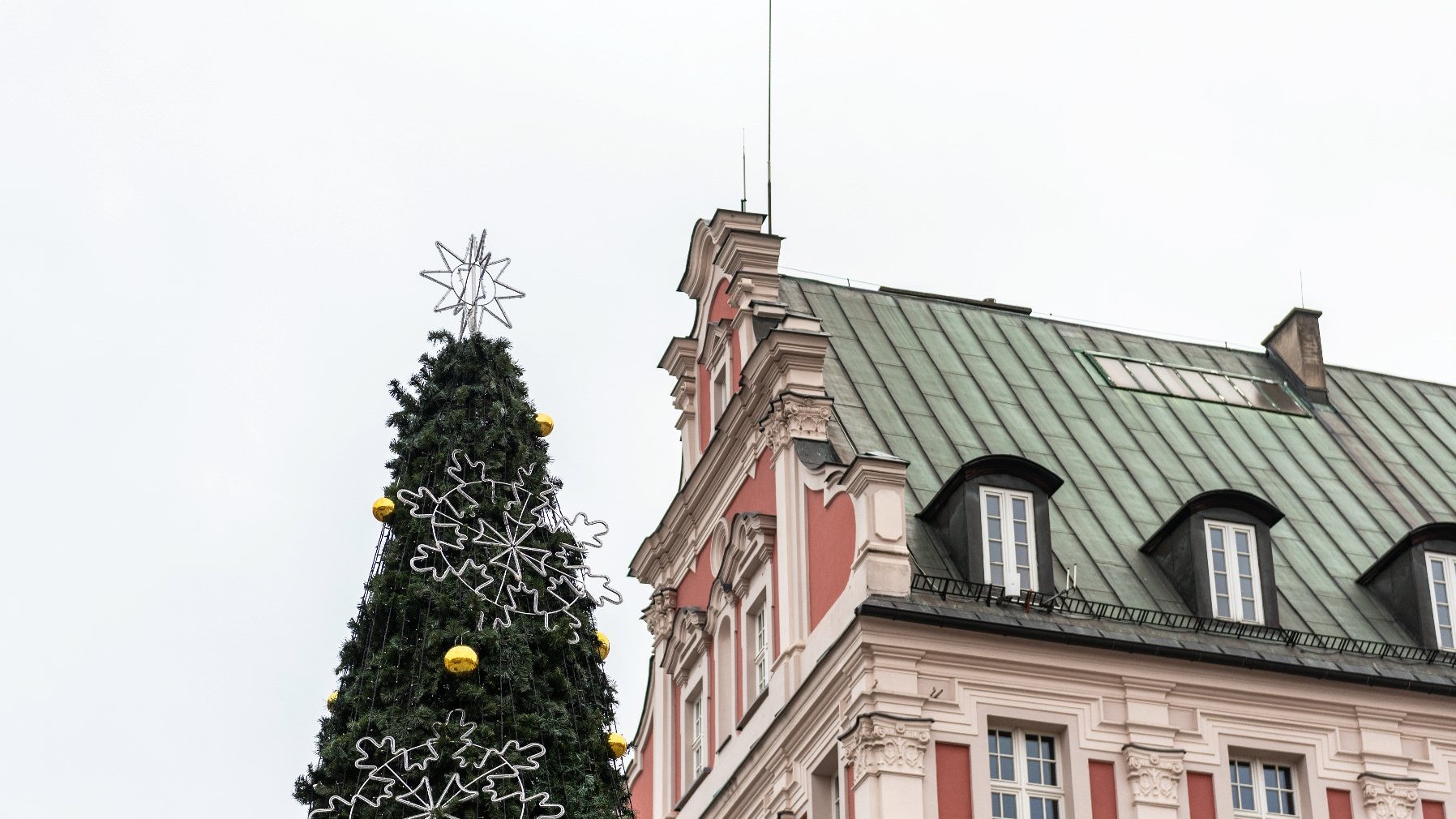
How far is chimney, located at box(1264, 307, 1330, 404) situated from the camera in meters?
38.3

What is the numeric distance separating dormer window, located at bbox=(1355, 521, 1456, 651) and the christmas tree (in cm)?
1269

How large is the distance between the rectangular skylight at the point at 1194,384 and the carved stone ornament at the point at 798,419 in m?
7.01

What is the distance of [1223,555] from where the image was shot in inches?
1184

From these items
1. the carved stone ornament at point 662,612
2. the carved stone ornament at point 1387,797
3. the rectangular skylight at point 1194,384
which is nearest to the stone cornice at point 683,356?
the carved stone ornament at point 662,612

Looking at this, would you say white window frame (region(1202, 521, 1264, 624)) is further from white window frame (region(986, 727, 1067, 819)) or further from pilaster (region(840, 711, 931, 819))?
pilaster (region(840, 711, 931, 819))

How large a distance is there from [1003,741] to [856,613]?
2.56 metres

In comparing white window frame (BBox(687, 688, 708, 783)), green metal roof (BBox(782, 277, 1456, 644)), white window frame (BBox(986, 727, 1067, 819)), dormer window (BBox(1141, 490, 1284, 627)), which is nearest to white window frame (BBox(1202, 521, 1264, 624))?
dormer window (BBox(1141, 490, 1284, 627))

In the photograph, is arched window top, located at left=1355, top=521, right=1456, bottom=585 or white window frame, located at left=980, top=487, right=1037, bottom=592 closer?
white window frame, located at left=980, top=487, right=1037, bottom=592

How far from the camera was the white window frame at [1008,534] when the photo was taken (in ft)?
93.8

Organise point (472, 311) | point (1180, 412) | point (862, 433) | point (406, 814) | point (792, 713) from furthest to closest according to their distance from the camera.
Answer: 1. point (1180, 412)
2. point (862, 433)
3. point (792, 713)
4. point (472, 311)
5. point (406, 814)

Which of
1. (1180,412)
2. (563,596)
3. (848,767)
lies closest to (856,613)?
(848,767)

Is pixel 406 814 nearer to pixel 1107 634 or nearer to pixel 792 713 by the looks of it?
pixel 792 713

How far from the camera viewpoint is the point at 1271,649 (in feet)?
95.2

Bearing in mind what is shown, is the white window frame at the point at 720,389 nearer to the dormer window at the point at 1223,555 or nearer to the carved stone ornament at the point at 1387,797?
the dormer window at the point at 1223,555
